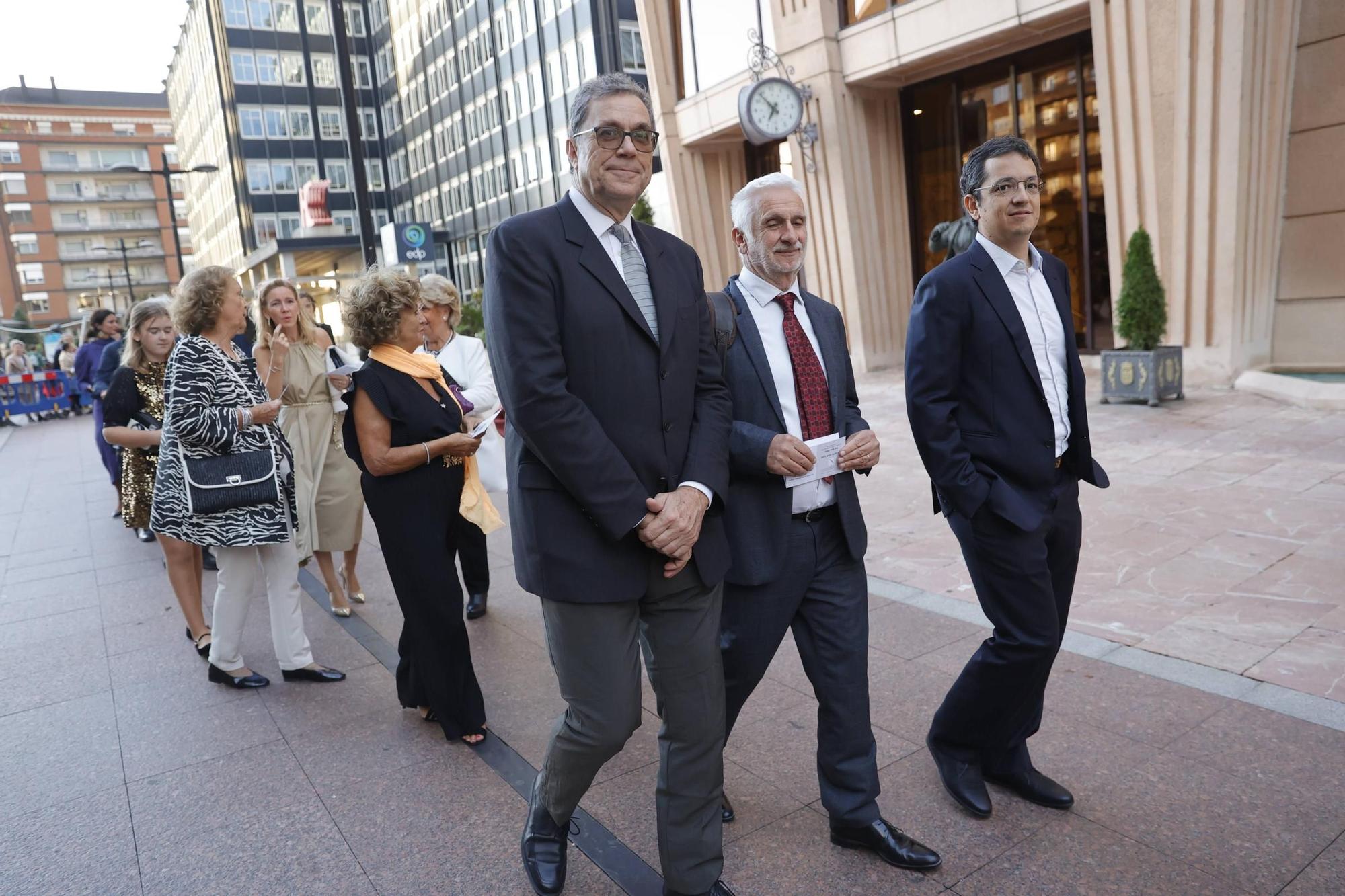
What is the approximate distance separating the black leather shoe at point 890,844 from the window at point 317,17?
209ft

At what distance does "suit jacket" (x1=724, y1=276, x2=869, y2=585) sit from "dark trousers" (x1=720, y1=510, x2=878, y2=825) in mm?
56

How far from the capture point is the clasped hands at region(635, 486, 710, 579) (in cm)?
226

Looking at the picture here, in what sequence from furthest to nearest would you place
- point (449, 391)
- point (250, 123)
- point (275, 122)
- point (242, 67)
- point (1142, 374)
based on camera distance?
1. point (275, 122)
2. point (250, 123)
3. point (242, 67)
4. point (1142, 374)
5. point (449, 391)

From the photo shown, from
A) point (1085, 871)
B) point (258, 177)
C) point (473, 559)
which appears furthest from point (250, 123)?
point (1085, 871)

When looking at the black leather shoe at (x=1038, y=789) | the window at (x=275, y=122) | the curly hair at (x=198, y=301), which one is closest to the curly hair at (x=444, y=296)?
the curly hair at (x=198, y=301)

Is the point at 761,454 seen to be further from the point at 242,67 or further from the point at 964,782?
the point at 242,67

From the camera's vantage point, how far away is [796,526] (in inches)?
107

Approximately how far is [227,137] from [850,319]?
55.6 m

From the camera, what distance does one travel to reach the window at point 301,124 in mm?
57000

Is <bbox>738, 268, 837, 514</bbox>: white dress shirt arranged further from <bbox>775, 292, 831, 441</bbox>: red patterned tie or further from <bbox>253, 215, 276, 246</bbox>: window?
<bbox>253, 215, 276, 246</bbox>: window

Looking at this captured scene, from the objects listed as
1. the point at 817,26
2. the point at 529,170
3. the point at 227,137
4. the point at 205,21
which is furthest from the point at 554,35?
the point at 205,21

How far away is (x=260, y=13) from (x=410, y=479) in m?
62.6

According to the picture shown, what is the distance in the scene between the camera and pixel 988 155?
277cm

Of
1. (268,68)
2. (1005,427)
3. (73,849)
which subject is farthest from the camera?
(268,68)
